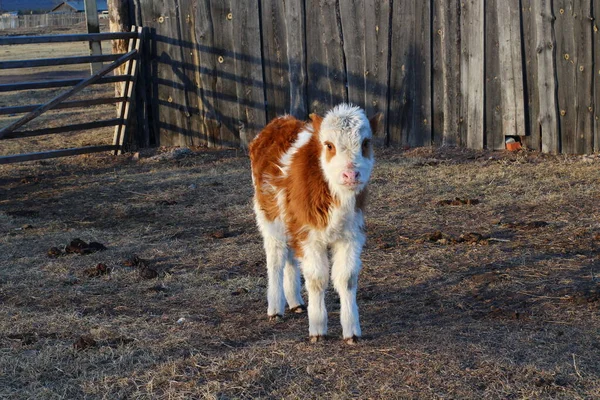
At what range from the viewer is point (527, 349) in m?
5.05

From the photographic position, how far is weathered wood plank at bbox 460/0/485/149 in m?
11.0

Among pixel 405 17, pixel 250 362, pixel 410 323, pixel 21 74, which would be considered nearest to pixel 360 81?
pixel 405 17

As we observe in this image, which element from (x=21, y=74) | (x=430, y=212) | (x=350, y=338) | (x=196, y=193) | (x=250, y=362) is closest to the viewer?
(x=250, y=362)

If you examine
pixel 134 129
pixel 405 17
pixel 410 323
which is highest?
pixel 405 17

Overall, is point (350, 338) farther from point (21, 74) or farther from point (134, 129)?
point (21, 74)

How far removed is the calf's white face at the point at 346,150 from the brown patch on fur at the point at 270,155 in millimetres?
609

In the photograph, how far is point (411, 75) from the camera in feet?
37.9

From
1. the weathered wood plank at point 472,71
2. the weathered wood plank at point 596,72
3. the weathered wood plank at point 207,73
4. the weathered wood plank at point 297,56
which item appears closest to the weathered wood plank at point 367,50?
A: the weathered wood plank at point 297,56

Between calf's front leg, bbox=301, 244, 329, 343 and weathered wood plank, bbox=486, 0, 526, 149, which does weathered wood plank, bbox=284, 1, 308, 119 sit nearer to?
weathered wood plank, bbox=486, 0, 526, 149

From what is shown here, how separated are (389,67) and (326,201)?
6.66 metres

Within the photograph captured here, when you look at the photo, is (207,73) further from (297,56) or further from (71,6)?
(71,6)

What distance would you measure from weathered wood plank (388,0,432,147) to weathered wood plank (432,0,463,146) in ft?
0.32

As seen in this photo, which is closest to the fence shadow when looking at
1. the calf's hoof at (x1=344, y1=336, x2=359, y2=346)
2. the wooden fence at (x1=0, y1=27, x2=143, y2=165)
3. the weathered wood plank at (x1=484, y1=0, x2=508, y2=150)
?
the wooden fence at (x1=0, y1=27, x2=143, y2=165)

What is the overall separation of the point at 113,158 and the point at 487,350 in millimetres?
8459
